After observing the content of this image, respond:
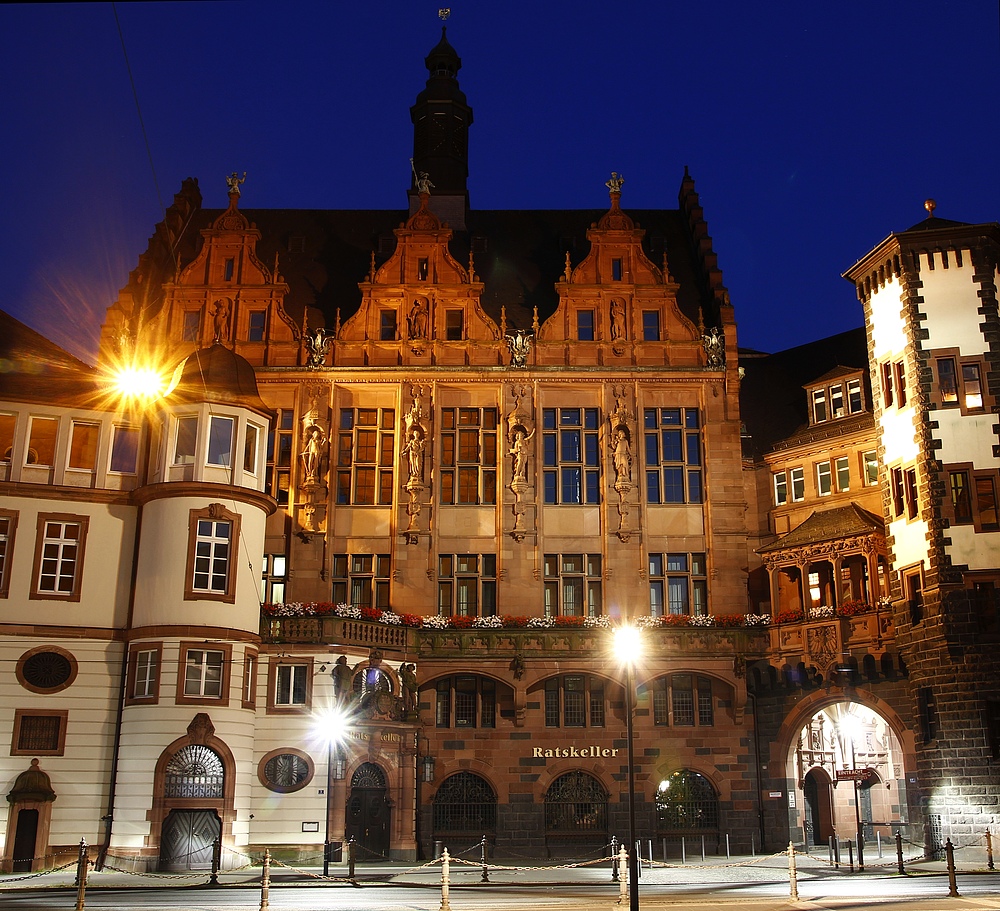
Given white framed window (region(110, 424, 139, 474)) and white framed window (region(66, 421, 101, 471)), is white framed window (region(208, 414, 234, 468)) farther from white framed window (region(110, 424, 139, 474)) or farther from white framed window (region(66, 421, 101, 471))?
white framed window (region(66, 421, 101, 471))

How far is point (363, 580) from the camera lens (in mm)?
45031

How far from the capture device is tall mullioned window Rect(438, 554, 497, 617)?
44812 millimetres

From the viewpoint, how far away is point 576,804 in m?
41.9

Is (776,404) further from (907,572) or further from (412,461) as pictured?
(412,461)

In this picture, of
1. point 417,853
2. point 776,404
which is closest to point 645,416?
point 776,404

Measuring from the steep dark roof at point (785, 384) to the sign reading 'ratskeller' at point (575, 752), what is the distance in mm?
14408

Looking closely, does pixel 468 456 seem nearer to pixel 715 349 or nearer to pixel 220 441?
pixel 220 441

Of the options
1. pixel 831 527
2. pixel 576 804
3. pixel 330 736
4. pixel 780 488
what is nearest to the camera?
pixel 330 736

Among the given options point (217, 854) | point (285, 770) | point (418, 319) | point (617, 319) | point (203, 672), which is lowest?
point (217, 854)

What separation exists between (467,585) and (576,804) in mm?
9276

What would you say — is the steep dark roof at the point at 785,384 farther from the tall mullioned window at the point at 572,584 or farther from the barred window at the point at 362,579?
the barred window at the point at 362,579

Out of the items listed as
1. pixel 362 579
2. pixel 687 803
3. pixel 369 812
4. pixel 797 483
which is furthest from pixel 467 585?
pixel 797 483

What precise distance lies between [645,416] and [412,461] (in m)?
9.80

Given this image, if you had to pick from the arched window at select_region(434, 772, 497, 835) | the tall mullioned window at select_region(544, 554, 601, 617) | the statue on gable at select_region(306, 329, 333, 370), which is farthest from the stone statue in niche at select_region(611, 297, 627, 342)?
the arched window at select_region(434, 772, 497, 835)
